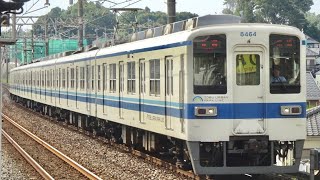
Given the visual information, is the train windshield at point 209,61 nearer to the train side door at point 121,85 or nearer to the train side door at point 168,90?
the train side door at point 168,90

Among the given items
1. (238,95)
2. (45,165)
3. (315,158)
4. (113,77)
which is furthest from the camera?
(113,77)

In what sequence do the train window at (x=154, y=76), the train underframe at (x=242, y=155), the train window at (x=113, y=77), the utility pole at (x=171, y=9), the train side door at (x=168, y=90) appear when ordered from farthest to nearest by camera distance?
1. the train window at (x=113, y=77)
2. the utility pole at (x=171, y=9)
3. the train window at (x=154, y=76)
4. the train side door at (x=168, y=90)
5. the train underframe at (x=242, y=155)

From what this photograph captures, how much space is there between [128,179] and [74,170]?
1.95m

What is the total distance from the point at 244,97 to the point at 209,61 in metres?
0.79

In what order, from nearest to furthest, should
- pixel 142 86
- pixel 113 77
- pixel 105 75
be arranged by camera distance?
pixel 142 86 → pixel 113 77 → pixel 105 75

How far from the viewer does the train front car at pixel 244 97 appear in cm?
1083

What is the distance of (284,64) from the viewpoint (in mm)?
11086

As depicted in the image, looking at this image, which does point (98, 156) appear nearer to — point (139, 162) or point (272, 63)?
point (139, 162)

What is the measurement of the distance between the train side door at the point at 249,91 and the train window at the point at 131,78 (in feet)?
13.8

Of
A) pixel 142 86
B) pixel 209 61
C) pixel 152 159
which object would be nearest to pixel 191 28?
pixel 209 61

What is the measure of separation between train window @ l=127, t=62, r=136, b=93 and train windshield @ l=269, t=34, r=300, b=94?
4.40 m

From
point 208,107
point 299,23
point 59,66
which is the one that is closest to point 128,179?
point 208,107

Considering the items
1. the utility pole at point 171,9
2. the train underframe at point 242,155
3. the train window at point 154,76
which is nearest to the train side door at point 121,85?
the utility pole at point 171,9

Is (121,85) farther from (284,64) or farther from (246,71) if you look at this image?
(284,64)
